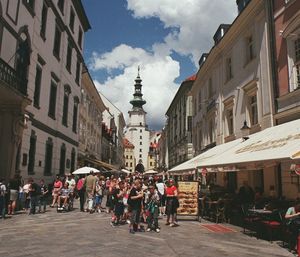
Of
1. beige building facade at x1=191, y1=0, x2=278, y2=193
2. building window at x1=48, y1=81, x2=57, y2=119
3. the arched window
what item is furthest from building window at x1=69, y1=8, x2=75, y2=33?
beige building facade at x1=191, y1=0, x2=278, y2=193

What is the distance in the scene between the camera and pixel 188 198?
15172 mm

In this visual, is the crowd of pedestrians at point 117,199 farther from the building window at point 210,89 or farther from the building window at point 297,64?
the building window at point 210,89

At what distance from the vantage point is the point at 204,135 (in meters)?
27.9

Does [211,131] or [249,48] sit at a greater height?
[249,48]

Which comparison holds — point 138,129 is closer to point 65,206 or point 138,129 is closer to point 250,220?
point 65,206

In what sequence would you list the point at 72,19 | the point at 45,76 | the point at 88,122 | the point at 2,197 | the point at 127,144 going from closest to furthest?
the point at 2,197
the point at 45,76
the point at 72,19
the point at 88,122
the point at 127,144

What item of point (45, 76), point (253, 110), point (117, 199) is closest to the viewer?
point (117, 199)

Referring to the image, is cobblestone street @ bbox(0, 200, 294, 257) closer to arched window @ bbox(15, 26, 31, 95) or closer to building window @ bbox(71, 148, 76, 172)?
arched window @ bbox(15, 26, 31, 95)

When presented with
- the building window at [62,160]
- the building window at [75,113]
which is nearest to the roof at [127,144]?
the building window at [75,113]

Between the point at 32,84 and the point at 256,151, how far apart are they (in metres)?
12.5

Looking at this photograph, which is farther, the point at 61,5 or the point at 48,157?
the point at 61,5

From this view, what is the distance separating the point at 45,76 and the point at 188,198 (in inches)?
445

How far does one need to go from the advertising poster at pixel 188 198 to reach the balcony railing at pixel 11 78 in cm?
834

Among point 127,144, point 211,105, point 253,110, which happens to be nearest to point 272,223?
point 253,110
